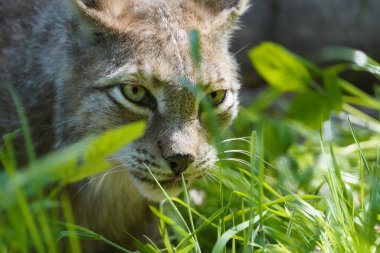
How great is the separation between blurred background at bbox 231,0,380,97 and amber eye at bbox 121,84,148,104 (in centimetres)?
271

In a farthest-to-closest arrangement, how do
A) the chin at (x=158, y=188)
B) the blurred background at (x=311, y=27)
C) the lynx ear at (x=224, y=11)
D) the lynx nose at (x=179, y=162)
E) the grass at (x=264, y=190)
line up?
1. the blurred background at (x=311, y=27)
2. the lynx ear at (x=224, y=11)
3. the chin at (x=158, y=188)
4. the lynx nose at (x=179, y=162)
5. the grass at (x=264, y=190)

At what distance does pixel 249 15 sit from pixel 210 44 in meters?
2.51

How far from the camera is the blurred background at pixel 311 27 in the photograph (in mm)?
5531

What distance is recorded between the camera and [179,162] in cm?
275

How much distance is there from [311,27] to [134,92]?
2.96 meters

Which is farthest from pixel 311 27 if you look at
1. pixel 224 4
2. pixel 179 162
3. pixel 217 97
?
pixel 179 162

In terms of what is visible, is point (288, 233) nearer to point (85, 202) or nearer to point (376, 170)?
point (376, 170)

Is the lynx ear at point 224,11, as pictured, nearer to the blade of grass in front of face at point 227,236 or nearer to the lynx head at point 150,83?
the lynx head at point 150,83

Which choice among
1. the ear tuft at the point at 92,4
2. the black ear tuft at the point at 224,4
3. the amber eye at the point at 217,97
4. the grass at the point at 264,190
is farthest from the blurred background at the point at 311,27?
the ear tuft at the point at 92,4

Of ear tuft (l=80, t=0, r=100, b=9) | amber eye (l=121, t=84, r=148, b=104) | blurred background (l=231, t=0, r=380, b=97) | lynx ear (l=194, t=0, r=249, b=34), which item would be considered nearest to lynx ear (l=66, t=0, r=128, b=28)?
ear tuft (l=80, t=0, r=100, b=9)

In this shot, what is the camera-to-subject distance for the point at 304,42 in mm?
5582

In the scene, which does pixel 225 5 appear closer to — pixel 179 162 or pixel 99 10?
pixel 99 10

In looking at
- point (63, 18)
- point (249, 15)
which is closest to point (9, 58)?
point (63, 18)

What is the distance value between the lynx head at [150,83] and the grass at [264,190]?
0.48 ft
